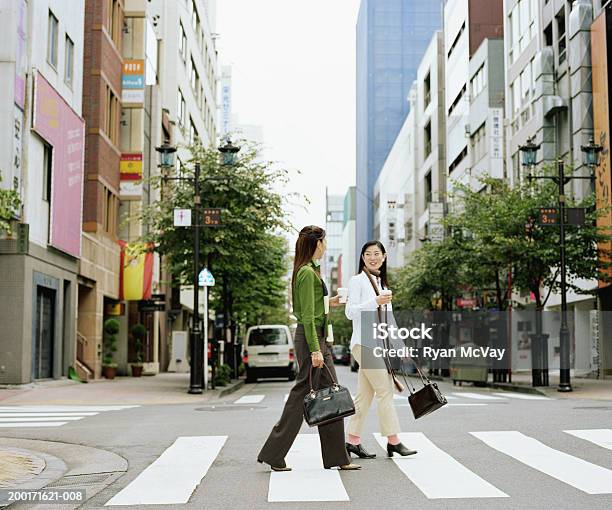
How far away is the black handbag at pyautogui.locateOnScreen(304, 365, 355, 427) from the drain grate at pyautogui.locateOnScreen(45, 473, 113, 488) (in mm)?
1872

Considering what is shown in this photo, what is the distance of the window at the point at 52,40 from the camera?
25.7m

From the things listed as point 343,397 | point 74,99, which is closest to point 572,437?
point 343,397

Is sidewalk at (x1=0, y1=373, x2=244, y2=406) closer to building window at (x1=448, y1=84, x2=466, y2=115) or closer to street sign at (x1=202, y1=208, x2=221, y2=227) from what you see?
street sign at (x1=202, y1=208, x2=221, y2=227)

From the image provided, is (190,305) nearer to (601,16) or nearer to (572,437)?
(601,16)

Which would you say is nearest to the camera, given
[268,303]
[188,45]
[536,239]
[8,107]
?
[8,107]

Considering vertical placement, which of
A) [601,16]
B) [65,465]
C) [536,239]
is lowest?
[65,465]

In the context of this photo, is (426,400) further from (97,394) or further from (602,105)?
(602,105)

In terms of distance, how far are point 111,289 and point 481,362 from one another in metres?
13.6

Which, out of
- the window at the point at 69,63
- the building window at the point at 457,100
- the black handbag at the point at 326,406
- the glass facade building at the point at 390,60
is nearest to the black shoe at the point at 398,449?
the black handbag at the point at 326,406

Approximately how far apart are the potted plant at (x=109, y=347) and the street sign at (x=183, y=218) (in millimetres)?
11294

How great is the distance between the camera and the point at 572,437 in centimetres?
995

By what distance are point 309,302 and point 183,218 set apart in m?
14.9

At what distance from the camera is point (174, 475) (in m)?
7.87

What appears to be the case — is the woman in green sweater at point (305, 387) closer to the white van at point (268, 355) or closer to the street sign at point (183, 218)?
the street sign at point (183, 218)
